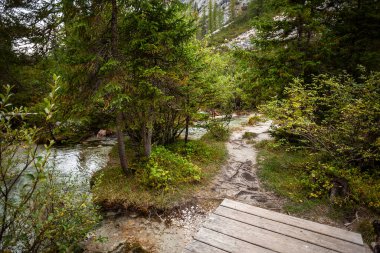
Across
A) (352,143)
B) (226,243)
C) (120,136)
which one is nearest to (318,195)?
(352,143)

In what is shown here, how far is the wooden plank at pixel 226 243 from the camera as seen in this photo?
265 centimetres

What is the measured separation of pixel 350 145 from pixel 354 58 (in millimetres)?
3876

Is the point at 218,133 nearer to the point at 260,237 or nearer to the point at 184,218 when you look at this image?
the point at 184,218

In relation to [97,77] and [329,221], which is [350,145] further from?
[97,77]

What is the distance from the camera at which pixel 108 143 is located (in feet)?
41.6

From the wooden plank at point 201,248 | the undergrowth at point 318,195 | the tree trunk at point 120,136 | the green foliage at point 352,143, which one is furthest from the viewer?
the tree trunk at point 120,136

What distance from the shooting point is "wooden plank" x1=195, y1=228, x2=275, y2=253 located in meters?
2.65

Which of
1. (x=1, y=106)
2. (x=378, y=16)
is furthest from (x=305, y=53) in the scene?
(x=1, y=106)

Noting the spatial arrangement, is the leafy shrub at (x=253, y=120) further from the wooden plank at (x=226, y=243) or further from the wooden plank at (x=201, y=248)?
the wooden plank at (x=201, y=248)

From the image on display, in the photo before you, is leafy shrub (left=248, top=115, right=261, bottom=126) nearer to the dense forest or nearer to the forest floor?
the dense forest

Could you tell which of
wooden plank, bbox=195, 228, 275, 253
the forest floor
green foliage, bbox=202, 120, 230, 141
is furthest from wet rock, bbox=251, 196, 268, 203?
green foliage, bbox=202, 120, 230, 141

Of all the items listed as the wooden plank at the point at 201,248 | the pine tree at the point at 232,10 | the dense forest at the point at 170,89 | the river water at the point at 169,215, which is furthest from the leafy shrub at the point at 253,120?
the pine tree at the point at 232,10

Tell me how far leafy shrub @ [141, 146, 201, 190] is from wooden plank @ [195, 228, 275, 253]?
3.84m

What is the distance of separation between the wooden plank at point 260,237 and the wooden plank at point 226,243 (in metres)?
0.06
